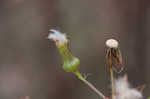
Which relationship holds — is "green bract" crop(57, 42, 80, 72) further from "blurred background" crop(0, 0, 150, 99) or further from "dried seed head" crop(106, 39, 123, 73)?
"blurred background" crop(0, 0, 150, 99)

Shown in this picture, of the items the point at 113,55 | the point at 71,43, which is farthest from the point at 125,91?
the point at 71,43

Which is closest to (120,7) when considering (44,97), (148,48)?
(148,48)

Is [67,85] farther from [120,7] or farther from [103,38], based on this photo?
[120,7]

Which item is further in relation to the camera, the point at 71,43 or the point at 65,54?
the point at 71,43

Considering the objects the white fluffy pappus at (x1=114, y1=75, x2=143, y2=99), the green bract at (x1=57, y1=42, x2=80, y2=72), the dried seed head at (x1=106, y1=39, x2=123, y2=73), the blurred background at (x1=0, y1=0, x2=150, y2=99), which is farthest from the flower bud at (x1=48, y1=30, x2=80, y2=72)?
the blurred background at (x1=0, y1=0, x2=150, y2=99)

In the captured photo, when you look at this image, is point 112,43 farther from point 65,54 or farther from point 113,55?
point 65,54

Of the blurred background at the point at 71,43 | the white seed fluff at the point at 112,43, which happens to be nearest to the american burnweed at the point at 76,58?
the white seed fluff at the point at 112,43
